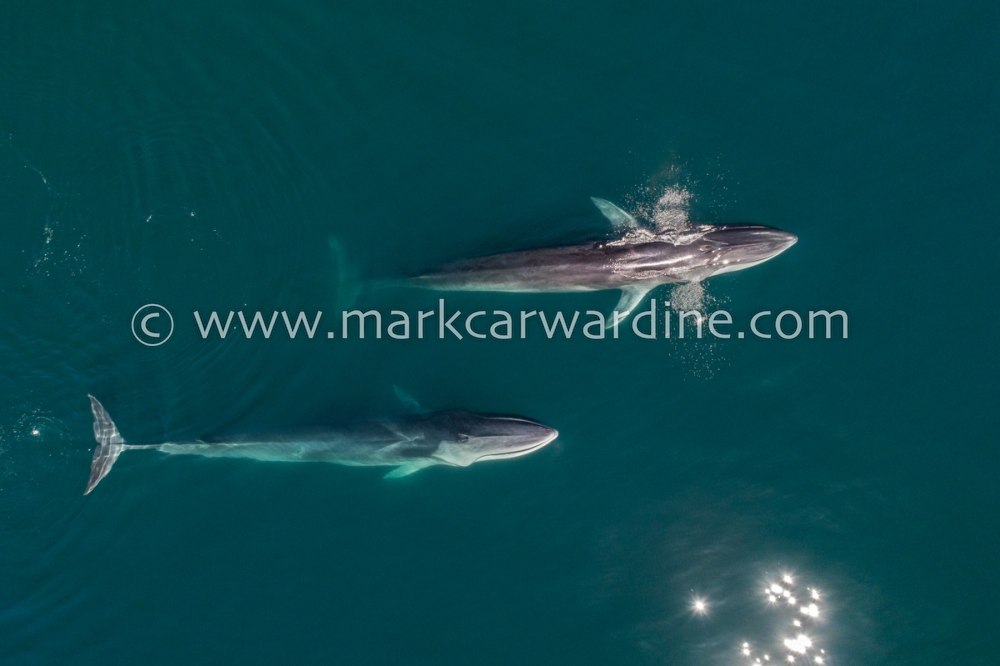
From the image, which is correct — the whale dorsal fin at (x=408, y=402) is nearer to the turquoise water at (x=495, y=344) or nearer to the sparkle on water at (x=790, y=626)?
the turquoise water at (x=495, y=344)

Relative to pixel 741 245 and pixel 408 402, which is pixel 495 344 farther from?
pixel 741 245

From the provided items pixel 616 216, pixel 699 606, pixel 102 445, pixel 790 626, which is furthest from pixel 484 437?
pixel 102 445

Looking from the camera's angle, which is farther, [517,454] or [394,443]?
[517,454]

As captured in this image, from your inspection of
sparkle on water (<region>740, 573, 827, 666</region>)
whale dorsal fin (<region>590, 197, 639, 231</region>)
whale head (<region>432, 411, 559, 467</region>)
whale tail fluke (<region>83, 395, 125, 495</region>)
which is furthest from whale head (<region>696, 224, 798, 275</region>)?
whale tail fluke (<region>83, 395, 125, 495</region>)

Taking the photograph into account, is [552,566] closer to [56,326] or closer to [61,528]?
[61,528]

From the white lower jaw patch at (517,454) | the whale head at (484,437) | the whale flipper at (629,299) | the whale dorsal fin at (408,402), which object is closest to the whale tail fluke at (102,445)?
the whale dorsal fin at (408,402)

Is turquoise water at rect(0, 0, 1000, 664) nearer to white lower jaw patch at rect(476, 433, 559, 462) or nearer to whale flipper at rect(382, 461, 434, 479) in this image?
white lower jaw patch at rect(476, 433, 559, 462)
